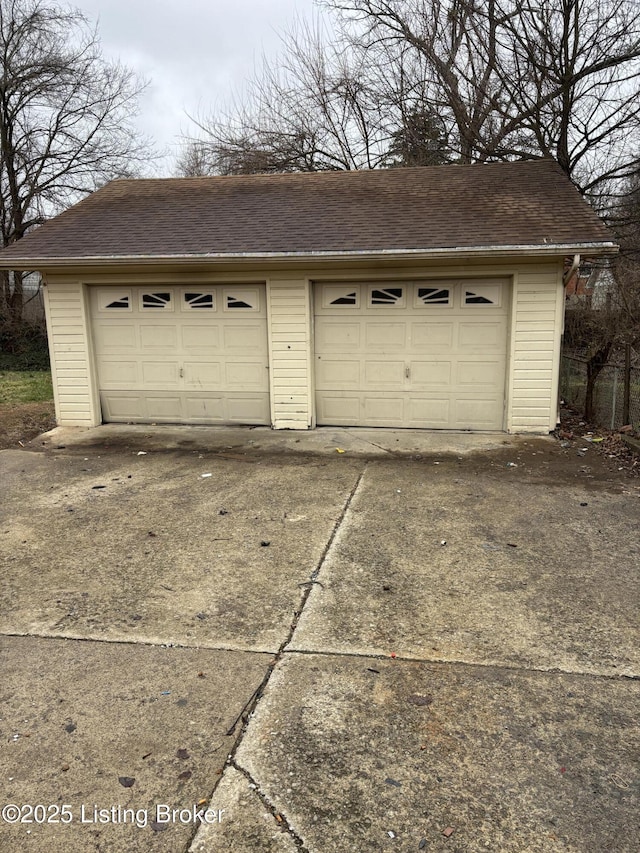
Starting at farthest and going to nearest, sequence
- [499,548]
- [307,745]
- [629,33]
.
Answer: [629,33] < [499,548] < [307,745]

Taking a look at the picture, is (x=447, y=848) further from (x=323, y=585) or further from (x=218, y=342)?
(x=218, y=342)

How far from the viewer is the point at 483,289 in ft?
26.0

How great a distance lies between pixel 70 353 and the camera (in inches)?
344

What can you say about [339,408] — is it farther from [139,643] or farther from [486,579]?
[139,643]

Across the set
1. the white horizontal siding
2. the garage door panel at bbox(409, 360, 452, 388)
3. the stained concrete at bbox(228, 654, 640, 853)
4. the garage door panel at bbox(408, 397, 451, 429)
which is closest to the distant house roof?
the white horizontal siding

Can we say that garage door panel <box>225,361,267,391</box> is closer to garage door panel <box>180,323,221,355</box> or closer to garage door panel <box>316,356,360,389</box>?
garage door panel <box>180,323,221,355</box>

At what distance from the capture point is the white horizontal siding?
24.8 feet

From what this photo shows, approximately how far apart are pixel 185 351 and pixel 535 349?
5038mm

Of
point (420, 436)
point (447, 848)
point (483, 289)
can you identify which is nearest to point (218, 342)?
point (420, 436)

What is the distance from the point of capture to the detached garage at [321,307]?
7656mm

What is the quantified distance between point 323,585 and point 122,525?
6.78 feet

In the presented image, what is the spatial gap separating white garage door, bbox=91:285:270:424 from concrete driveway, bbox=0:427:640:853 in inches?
128

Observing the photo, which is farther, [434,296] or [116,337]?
[116,337]

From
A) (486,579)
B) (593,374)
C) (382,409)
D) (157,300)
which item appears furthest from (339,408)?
(486,579)
